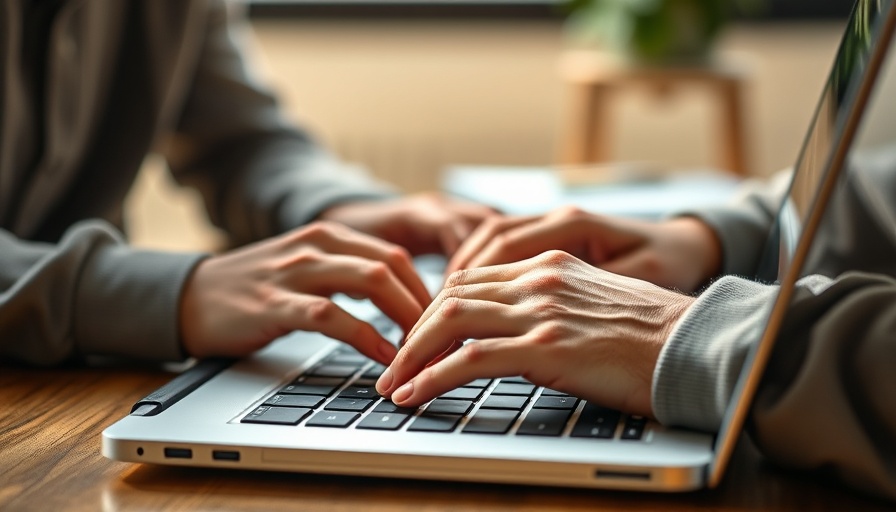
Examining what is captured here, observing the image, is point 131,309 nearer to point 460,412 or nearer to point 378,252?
point 378,252

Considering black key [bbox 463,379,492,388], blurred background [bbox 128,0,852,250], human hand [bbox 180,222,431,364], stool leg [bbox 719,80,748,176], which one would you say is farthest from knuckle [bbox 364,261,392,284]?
blurred background [bbox 128,0,852,250]

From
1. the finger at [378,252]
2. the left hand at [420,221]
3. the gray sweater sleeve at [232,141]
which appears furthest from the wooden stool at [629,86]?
the finger at [378,252]

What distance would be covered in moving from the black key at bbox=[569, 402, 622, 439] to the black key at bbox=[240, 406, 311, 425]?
134 mm

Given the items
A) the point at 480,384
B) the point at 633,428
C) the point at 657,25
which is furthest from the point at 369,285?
the point at 657,25

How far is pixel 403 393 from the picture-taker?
0.52 metres

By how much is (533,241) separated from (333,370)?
0.61 feet

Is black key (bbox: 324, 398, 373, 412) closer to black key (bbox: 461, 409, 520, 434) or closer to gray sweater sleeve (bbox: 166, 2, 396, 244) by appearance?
black key (bbox: 461, 409, 520, 434)

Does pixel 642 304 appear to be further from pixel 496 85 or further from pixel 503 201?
pixel 496 85

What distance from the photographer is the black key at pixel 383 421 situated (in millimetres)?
495

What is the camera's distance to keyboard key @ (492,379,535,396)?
55cm

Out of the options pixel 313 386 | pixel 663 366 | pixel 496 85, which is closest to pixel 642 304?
pixel 663 366

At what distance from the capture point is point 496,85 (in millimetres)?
2857

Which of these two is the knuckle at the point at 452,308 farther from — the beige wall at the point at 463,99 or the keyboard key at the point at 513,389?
the beige wall at the point at 463,99

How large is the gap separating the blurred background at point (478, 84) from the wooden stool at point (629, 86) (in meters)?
0.48
